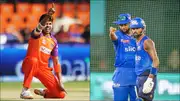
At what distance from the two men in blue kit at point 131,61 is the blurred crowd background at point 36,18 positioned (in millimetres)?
5022

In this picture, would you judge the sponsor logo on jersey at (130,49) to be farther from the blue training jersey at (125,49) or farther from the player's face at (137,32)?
the player's face at (137,32)

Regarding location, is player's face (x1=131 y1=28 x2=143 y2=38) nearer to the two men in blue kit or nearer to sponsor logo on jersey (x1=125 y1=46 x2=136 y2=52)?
the two men in blue kit

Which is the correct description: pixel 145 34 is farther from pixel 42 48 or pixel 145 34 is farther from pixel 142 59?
pixel 142 59

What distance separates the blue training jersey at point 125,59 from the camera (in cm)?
977

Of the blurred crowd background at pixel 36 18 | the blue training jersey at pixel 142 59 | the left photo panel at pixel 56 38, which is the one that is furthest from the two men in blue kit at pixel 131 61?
the blurred crowd background at pixel 36 18

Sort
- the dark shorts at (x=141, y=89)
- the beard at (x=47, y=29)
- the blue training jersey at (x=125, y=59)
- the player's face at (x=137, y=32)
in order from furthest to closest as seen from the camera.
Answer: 1. the beard at (x=47, y=29)
2. the blue training jersey at (x=125, y=59)
3. the player's face at (x=137, y=32)
4. the dark shorts at (x=141, y=89)

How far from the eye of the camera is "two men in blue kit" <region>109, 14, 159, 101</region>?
29.9ft

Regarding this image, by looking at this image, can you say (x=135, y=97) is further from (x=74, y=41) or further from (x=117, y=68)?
(x=74, y=41)

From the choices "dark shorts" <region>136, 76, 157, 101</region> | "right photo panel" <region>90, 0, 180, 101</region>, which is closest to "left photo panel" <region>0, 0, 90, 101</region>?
"right photo panel" <region>90, 0, 180, 101</region>

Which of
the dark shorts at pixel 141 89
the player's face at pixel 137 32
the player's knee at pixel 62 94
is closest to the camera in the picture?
the dark shorts at pixel 141 89

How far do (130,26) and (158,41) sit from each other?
3.78 m

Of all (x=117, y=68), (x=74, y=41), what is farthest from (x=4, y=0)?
(x=117, y=68)

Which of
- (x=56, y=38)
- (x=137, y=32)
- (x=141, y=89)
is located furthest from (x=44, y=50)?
(x=56, y=38)

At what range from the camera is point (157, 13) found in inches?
508
